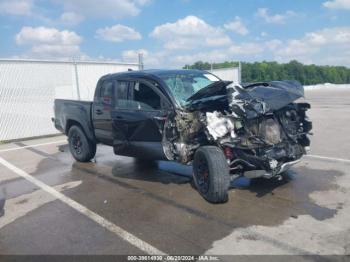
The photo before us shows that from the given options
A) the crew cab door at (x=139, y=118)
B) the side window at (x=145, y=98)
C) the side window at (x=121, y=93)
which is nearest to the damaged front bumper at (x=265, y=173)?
the crew cab door at (x=139, y=118)

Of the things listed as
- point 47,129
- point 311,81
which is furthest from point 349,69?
point 47,129

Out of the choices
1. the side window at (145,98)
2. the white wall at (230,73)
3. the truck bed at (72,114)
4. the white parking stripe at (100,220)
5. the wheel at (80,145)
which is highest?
the white wall at (230,73)

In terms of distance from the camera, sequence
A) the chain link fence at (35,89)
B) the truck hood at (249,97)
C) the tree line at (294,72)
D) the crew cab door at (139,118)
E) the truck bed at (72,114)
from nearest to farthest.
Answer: the truck hood at (249,97), the crew cab door at (139,118), the truck bed at (72,114), the chain link fence at (35,89), the tree line at (294,72)

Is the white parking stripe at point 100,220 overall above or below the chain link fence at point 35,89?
below

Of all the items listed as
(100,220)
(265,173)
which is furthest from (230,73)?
(100,220)

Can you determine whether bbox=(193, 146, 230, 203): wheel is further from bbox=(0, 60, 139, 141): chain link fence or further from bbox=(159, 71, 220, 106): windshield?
bbox=(0, 60, 139, 141): chain link fence

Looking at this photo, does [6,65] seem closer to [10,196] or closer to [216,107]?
[10,196]

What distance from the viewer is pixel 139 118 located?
5.93 meters

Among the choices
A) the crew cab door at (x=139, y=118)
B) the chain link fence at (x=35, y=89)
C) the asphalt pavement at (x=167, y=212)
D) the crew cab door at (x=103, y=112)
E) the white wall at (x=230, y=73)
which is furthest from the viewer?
the white wall at (x=230, y=73)

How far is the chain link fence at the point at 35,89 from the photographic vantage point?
12358 millimetres

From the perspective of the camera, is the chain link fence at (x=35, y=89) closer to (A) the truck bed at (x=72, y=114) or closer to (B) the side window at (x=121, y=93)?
(A) the truck bed at (x=72, y=114)

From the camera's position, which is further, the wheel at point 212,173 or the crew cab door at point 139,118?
the crew cab door at point 139,118

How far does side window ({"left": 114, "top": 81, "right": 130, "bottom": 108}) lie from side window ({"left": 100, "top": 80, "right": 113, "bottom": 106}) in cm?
21

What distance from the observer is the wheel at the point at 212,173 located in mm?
4770
